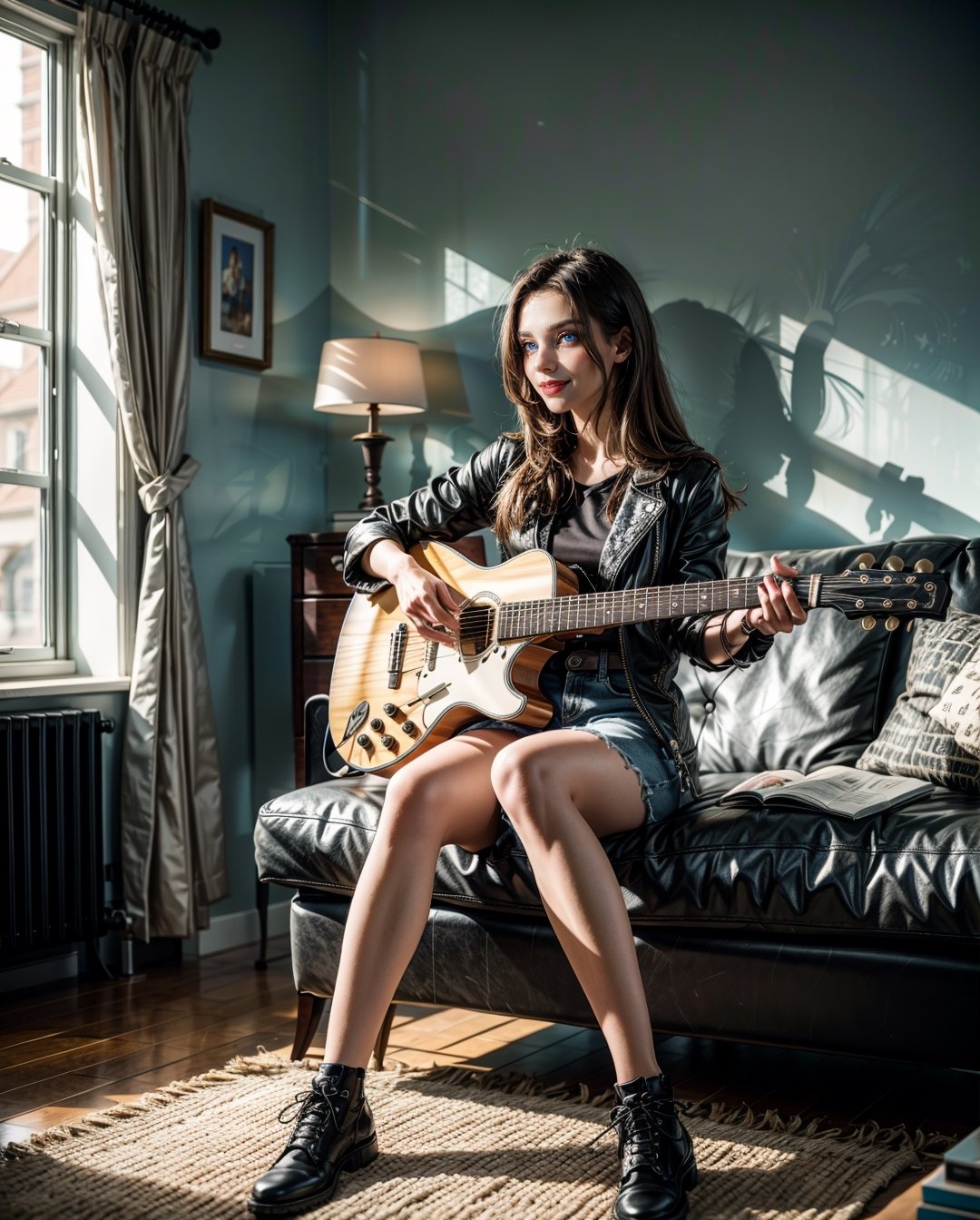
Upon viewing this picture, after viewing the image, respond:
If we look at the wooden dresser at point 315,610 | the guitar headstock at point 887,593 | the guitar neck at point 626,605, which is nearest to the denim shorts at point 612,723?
the guitar neck at point 626,605

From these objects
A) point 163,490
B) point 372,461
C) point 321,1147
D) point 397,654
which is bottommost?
point 321,1147

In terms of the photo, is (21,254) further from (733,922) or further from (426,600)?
(733,922)

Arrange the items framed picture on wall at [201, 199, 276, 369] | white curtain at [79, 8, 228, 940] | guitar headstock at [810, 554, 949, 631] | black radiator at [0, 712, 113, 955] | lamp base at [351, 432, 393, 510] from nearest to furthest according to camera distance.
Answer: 1. guitar headstock at [810, 554, 949, 631]
2. black radiator at [0, 712, 113, 955]
3. white curtain at [79, 8, 228, 940]
4. framed picture on wall at [201, 199, 276, 369]
5. lamp base at [351, 432, 393, 510]

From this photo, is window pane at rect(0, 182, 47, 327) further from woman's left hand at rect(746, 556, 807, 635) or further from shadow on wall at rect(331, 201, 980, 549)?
woman's left hand at rect(746, 556, 807, 635)

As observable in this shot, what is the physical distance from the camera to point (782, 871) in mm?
1953

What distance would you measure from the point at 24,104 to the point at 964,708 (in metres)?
2.59

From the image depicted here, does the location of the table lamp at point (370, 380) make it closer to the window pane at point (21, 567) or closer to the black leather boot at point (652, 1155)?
the window pane at point (21, 567)

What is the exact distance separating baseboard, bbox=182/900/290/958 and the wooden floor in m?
0.30

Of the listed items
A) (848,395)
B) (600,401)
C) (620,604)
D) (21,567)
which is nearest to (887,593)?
(620,604)

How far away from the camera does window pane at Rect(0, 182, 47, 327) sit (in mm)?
3180

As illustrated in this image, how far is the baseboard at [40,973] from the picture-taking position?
2.96 meters

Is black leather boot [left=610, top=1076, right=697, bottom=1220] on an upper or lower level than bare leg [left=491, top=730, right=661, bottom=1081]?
lower

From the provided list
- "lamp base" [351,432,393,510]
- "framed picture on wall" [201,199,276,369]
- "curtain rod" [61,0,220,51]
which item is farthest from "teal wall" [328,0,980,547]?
"curtain rod" [61,0,220,51]

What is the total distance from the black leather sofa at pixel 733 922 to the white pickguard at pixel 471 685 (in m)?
0.22
